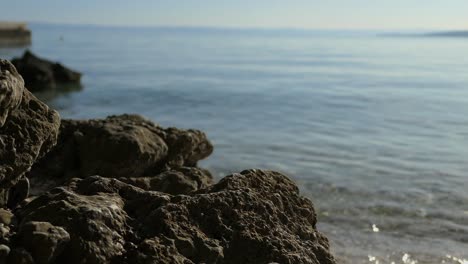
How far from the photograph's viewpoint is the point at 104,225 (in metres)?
3.37

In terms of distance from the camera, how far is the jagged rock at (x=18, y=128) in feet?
12.4

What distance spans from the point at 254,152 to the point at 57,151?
6.85 metres

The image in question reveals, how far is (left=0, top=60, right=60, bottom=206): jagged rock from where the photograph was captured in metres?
3.78

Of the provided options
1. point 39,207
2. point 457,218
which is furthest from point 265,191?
point 457,218

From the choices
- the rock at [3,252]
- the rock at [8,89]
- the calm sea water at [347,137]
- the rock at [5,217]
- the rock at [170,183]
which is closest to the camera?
the rock at [3,252]

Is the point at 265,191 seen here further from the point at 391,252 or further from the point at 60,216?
the point at 391,252

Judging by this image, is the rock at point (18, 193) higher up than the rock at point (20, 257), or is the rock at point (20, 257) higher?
the rock at point (20, 257)

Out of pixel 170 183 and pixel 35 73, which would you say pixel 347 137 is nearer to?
pixel 170 183

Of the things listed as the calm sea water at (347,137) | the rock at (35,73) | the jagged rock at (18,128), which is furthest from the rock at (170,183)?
the rock at (35,73)

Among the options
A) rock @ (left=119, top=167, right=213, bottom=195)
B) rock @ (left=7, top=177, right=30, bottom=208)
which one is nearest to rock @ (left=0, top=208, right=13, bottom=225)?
rock @ (left=7, top=177, right=30, bottom=208)

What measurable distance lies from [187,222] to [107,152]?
114 inches

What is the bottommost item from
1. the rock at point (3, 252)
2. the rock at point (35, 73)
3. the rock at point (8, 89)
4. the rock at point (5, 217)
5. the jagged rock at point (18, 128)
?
the rock at point (35, 73)

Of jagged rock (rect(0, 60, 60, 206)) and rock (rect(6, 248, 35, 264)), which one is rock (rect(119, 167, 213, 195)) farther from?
rock (rect(6, 248, 35, 264))

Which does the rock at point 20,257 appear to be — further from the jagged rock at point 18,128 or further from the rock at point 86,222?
the jagged rock at point 18,128
